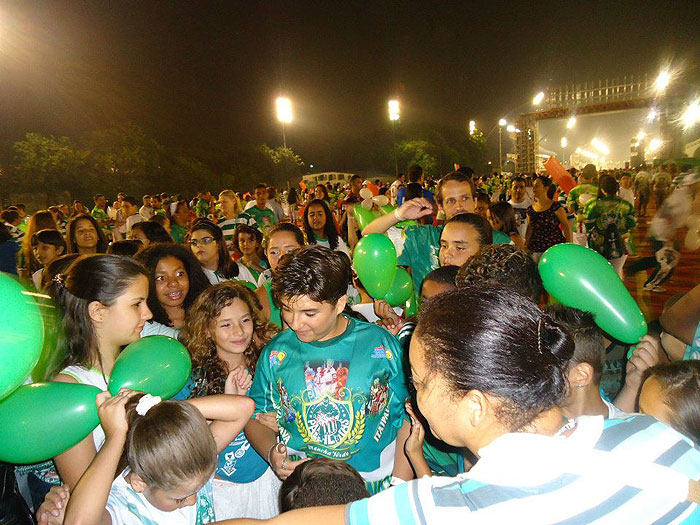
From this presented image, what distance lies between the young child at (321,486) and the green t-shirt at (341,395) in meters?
0.29

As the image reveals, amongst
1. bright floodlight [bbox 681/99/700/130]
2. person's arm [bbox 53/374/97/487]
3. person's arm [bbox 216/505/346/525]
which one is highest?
bright floodlight [bbox 681/99/700/130]

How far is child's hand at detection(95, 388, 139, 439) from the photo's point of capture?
165 centimetres

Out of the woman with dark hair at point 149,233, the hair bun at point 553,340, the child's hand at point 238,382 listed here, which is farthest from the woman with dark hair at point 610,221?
the hair bun at point 553,340

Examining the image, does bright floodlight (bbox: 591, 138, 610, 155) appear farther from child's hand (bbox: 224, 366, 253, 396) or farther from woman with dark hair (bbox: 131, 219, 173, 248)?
child's hand (bbox: 224, 366, 253, 396)

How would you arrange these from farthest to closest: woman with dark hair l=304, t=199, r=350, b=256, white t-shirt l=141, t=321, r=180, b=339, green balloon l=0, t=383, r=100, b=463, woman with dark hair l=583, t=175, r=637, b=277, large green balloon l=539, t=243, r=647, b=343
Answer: woman with dark hair l=583, t=175, r=637, b=277 < woman with dark hair l=304, t=199, r=350, b=256 < white t-shirt l=141, t=321, r=180, b=339 < large green balloon l=539, t=243, r=647, b=343 < green balloon l=0, t=383, r=100, b=463

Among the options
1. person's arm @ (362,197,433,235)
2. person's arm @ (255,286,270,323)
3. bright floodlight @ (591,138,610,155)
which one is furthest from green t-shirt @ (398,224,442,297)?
bright floodlight @ (591,138,610,155)

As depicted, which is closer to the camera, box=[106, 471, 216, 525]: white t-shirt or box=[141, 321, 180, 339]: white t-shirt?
box=[106, 471, 216, 525]: white t-shirt

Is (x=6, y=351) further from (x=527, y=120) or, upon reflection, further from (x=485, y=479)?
(x=527, y=120)

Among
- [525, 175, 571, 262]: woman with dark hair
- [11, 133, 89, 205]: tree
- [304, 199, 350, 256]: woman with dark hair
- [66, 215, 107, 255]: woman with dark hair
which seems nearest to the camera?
[66, 215, 107, 255]: woman with dark hair

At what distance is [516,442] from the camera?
2.98 feet

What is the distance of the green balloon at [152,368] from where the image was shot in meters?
1.87

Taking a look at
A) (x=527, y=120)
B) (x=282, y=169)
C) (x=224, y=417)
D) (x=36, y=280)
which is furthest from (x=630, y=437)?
(x=527, y=120)

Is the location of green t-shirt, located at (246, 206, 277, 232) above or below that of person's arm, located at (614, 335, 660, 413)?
above

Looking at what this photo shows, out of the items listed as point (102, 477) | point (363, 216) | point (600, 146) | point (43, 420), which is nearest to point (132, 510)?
point (102, 477)
